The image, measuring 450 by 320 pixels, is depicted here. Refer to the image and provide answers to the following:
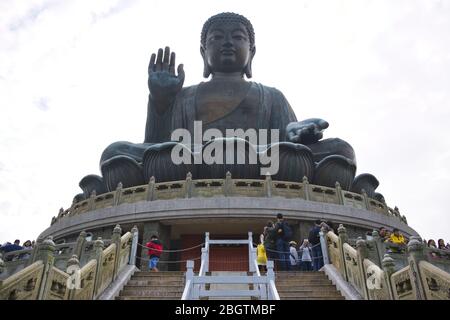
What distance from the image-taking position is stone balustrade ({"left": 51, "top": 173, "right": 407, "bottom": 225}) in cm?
1146

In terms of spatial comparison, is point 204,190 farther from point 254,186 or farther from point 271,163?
point 271,163

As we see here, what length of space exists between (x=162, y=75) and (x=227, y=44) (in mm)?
3115

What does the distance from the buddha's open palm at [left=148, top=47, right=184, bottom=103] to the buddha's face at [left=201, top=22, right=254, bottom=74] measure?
219 centimetres

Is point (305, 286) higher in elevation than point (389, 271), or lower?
higher

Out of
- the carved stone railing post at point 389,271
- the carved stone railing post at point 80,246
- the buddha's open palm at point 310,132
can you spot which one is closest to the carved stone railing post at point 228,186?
the buddha's open palm at point 310,132

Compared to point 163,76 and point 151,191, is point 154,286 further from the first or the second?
point 163,76

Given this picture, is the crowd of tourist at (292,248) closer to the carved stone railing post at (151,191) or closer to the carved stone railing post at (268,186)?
the carved stone railing post at (268,186)

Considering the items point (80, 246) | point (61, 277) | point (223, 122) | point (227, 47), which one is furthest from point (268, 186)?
point (227, 47)

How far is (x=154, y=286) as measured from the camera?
6.38 meters

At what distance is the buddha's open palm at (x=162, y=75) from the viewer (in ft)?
53.3

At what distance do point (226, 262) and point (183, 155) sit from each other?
365cm

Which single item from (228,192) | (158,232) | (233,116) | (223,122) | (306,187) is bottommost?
(158,232)

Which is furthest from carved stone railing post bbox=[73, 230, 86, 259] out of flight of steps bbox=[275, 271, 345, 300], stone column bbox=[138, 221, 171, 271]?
stone column bbox=[138, 221, 171, 271]

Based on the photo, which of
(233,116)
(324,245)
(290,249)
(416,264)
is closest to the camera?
(416,264)
